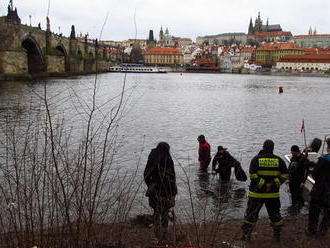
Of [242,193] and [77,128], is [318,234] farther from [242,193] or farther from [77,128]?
[77,128]

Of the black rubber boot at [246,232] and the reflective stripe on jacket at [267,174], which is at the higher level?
the reflective stripe on jacket at [267,174]

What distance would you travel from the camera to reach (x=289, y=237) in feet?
19.4

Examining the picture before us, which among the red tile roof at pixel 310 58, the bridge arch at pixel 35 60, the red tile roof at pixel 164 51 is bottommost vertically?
the bridge arch at pixel 35 60

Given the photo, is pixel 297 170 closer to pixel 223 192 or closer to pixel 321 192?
pixel 321 192

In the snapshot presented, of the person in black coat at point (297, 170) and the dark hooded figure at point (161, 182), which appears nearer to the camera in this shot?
the dark hooded figure at point (161, 182)

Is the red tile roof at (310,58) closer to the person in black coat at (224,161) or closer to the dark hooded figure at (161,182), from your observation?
the person in black coat at (224,161)

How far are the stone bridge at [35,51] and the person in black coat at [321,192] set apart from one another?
56.7 feet

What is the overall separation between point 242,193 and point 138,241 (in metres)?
3.91

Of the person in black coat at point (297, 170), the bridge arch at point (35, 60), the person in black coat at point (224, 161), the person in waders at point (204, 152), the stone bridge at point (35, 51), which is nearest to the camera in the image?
the person in black coat at point (297, 170)

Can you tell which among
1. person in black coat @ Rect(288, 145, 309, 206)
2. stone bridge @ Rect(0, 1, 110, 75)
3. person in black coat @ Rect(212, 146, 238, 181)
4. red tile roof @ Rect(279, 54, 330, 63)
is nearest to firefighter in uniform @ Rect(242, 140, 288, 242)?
person in black coat @ Rect(288, 145, 309, 206)

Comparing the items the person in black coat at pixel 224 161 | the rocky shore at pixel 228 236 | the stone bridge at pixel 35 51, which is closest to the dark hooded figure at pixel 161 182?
the rocky shore at pixel 228 236

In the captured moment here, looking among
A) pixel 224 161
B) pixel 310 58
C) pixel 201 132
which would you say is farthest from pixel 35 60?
pixel 310 58

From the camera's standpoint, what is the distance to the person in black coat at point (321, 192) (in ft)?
17.7

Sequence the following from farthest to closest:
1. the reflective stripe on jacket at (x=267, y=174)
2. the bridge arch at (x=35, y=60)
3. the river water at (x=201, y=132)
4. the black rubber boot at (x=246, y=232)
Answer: the bridge arch at (x=35, y=60) < the river water at (x=201, y=132) < the black rubber boot at (x=246, y=232) < the reflective stripe on jacket at (x=267, y=174)
